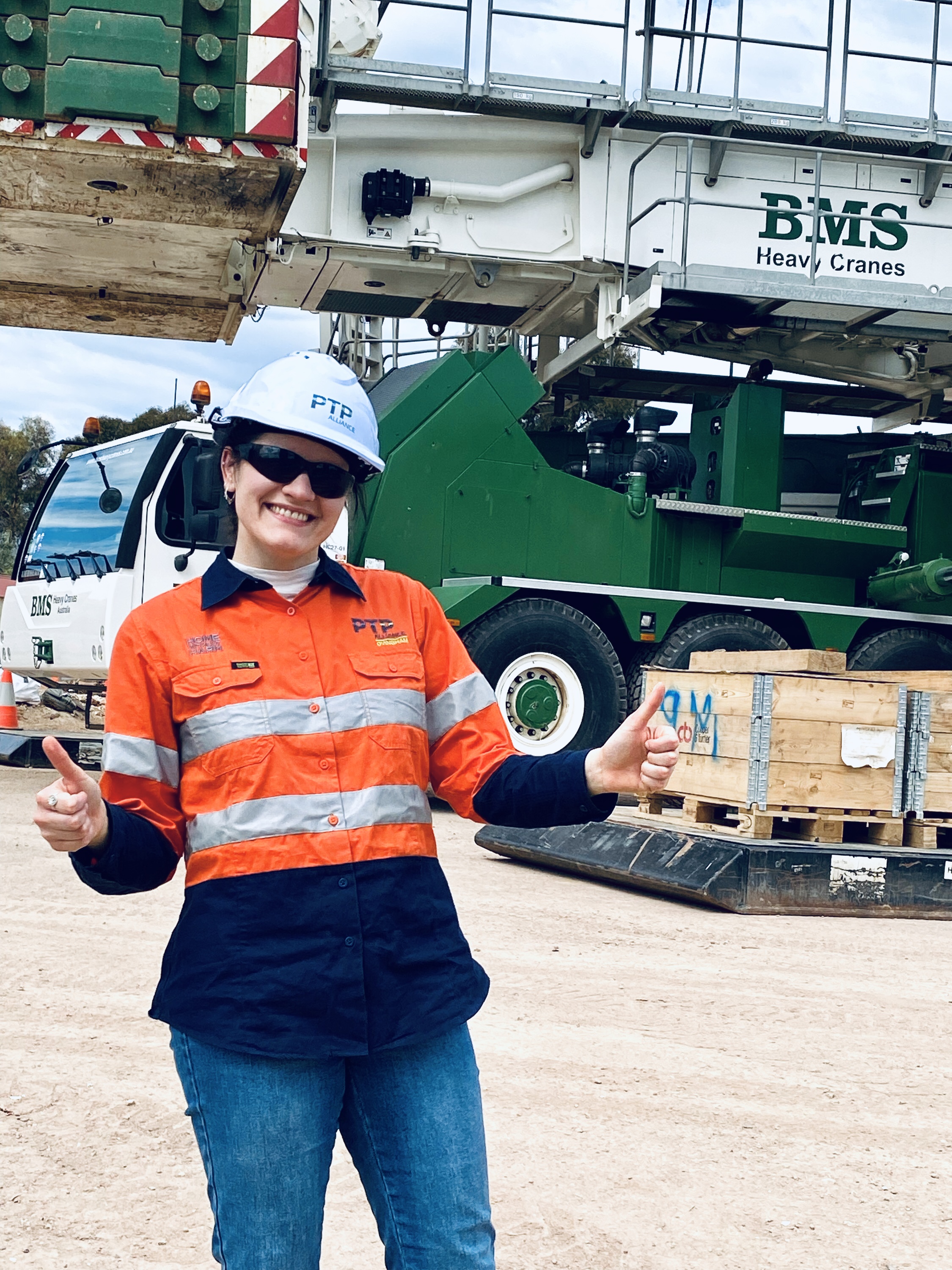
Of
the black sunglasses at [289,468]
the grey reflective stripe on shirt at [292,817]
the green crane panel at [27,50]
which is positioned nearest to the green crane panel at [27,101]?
the green crane panel at [27,50]

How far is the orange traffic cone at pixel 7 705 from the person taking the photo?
12797 mm

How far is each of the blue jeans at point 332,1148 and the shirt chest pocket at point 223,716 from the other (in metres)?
0.39

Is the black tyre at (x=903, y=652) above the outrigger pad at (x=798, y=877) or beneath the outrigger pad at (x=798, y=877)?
above

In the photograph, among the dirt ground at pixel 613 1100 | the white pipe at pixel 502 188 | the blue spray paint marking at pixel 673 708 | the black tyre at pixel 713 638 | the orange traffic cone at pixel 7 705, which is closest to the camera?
the dirt ground at pixel 613 1100

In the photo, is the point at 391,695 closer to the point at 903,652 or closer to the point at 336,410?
the point at 336,410

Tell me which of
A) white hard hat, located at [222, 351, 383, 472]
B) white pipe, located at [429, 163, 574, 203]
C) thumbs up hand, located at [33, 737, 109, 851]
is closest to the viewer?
thumbs up hand, located at [33, 737, 109, 851]

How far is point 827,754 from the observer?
24.0 feet

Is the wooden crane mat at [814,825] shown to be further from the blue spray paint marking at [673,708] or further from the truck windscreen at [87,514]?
the truck windscreen at [87,514]

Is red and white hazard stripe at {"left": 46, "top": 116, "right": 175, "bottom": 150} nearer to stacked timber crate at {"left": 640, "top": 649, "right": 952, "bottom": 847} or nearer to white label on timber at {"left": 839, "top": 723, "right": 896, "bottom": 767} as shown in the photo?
stacked timber crate at {"left": 640, "top": 649, "right": 952, "bottom": 847}

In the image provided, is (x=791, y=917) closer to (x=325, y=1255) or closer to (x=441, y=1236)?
(x=325, y=1255)

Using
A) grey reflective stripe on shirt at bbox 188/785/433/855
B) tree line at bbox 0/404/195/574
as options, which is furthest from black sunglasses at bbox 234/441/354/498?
tree line at bbox 0/404/195/574

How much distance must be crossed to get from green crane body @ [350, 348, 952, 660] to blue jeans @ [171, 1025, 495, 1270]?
8134 millimetres

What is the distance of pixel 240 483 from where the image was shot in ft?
7.20

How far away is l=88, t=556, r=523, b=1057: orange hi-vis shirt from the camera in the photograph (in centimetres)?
194
